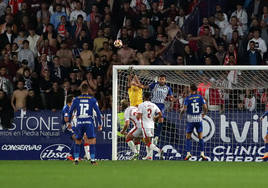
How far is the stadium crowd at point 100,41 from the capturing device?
20.0m

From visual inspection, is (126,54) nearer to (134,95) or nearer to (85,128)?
(134,95)

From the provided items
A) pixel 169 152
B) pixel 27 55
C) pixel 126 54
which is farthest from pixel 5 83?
pixel 169 152

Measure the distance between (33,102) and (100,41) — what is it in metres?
3.51

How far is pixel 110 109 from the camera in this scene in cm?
1906

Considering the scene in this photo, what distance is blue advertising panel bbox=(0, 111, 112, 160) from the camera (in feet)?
62.3

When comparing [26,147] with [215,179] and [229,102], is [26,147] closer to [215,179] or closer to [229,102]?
[229,102]

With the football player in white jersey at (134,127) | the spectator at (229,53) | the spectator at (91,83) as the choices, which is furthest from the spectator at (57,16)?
the football player in white jersey at (134,127)

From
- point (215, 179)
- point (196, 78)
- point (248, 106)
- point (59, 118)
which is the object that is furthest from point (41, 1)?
point (215, 179)

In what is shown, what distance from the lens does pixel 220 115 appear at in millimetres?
18500

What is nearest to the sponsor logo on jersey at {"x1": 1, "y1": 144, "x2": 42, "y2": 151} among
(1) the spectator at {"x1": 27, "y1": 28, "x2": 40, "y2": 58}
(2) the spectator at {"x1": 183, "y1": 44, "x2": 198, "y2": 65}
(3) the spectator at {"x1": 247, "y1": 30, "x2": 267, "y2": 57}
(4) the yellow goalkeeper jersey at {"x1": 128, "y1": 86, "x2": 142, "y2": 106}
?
(4) the yellow goalkeeper jersey at {"x1": 128, "y1": 86, "x2": 142, "y2": 106}

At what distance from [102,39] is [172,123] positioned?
452 centimetres

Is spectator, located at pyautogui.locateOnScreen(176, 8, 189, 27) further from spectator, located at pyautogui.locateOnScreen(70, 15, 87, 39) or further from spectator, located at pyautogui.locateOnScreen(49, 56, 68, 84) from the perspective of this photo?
spectator, located at pyautogui.locateOnScreen(49, 56, 68, 84)

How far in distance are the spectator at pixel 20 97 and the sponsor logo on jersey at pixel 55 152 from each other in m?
1.63

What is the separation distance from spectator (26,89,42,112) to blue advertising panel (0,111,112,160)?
0.35m
